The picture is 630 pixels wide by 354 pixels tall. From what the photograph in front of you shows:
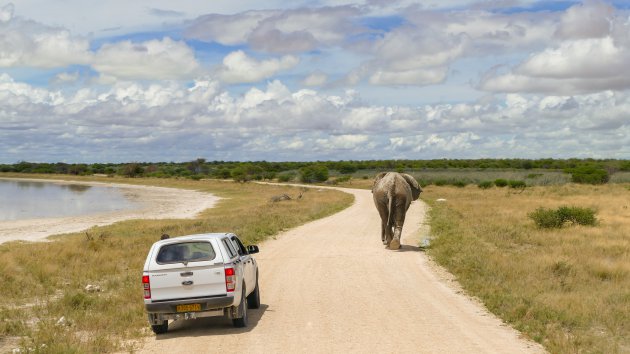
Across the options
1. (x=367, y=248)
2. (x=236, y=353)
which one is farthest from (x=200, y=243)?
(x=367, y=248)

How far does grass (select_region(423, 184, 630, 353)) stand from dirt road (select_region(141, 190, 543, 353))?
22.2 inches

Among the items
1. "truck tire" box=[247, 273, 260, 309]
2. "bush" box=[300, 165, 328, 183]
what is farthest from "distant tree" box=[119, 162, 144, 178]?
"truck tire" box=[247, 273, 260, 309]

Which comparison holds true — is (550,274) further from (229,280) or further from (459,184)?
(459,184)

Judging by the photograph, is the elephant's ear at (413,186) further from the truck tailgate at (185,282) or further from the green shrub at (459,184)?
the green shrub at (459,184)

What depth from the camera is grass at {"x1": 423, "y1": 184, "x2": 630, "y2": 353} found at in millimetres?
11633

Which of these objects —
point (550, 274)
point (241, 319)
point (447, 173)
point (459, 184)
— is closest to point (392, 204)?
point (550, 274)

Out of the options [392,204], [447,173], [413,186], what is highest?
[413,186]

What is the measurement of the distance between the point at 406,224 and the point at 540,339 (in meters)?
22.8

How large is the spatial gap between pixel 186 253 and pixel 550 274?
10.4 metres

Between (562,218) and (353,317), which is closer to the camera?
(353,317)

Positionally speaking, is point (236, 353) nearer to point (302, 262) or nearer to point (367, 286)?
point (367, 286)

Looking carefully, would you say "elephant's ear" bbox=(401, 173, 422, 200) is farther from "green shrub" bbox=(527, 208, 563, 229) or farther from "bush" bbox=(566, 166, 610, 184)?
"bush" bbox=(566, 166, 610, 184)

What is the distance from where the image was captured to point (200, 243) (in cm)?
1219

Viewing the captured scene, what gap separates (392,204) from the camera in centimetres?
2436
